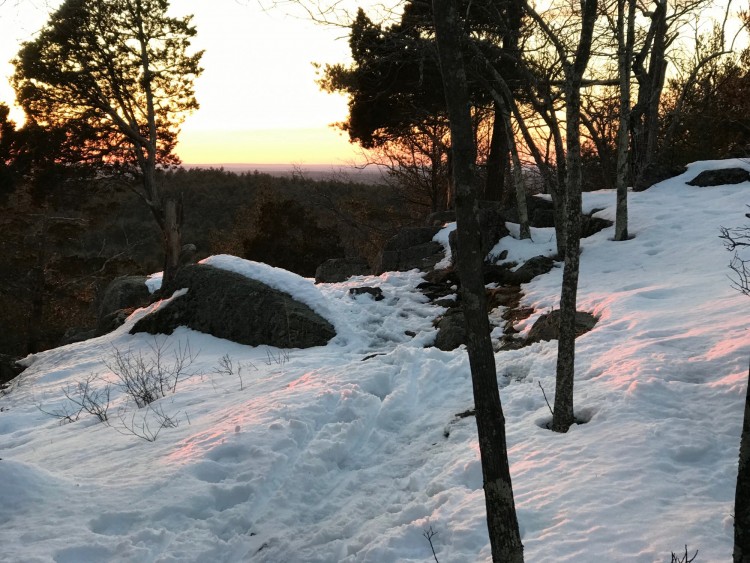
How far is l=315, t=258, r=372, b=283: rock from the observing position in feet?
49.5

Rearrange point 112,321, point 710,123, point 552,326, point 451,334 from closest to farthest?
point 552,326, point 451,334, point 112,321, point 710,123

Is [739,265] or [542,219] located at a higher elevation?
[542,219]

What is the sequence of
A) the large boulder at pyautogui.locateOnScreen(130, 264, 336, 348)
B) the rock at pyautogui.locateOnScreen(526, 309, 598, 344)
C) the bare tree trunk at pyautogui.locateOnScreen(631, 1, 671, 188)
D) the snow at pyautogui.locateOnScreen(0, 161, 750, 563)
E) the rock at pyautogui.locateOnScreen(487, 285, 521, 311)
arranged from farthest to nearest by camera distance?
the bare tree trunk at pyautogui.locateOnScreen(631, 1, 671, 188)
the rock at pyautogui.locateOnScreen(487, 285, 521, 311)
the large boulder at pyautogui.locateOnScreen(130, 264, 336, 348)
the rock at pyautogui.locateOnScreen(526, 309, 598, 344)
the snow at pyautogui.locateOnScreen(0, 161, 750, 563)

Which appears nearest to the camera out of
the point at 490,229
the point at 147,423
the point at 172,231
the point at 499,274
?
the point at 147,423

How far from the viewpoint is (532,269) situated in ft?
35.0

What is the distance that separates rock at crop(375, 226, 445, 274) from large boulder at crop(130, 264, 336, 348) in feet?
15.2

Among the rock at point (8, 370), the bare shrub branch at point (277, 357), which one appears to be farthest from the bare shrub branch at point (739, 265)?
the rock at point (8, 370)

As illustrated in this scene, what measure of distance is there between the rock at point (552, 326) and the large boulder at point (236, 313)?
342 cm

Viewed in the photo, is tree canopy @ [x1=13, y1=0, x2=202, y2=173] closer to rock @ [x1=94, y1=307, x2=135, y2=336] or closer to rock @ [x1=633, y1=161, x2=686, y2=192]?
rock @ [x1=94, y1=307, x2=135, y2=336]

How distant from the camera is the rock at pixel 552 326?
6965 millimetres

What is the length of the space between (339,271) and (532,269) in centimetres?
616

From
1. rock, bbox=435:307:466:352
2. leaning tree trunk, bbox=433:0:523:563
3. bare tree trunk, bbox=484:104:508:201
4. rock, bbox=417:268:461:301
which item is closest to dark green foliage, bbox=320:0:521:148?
bare tree trunk, bbox=484:104:508:201

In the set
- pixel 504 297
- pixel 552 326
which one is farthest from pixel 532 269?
pixel 552 326

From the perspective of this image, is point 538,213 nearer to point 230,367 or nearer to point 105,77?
point 230,367
